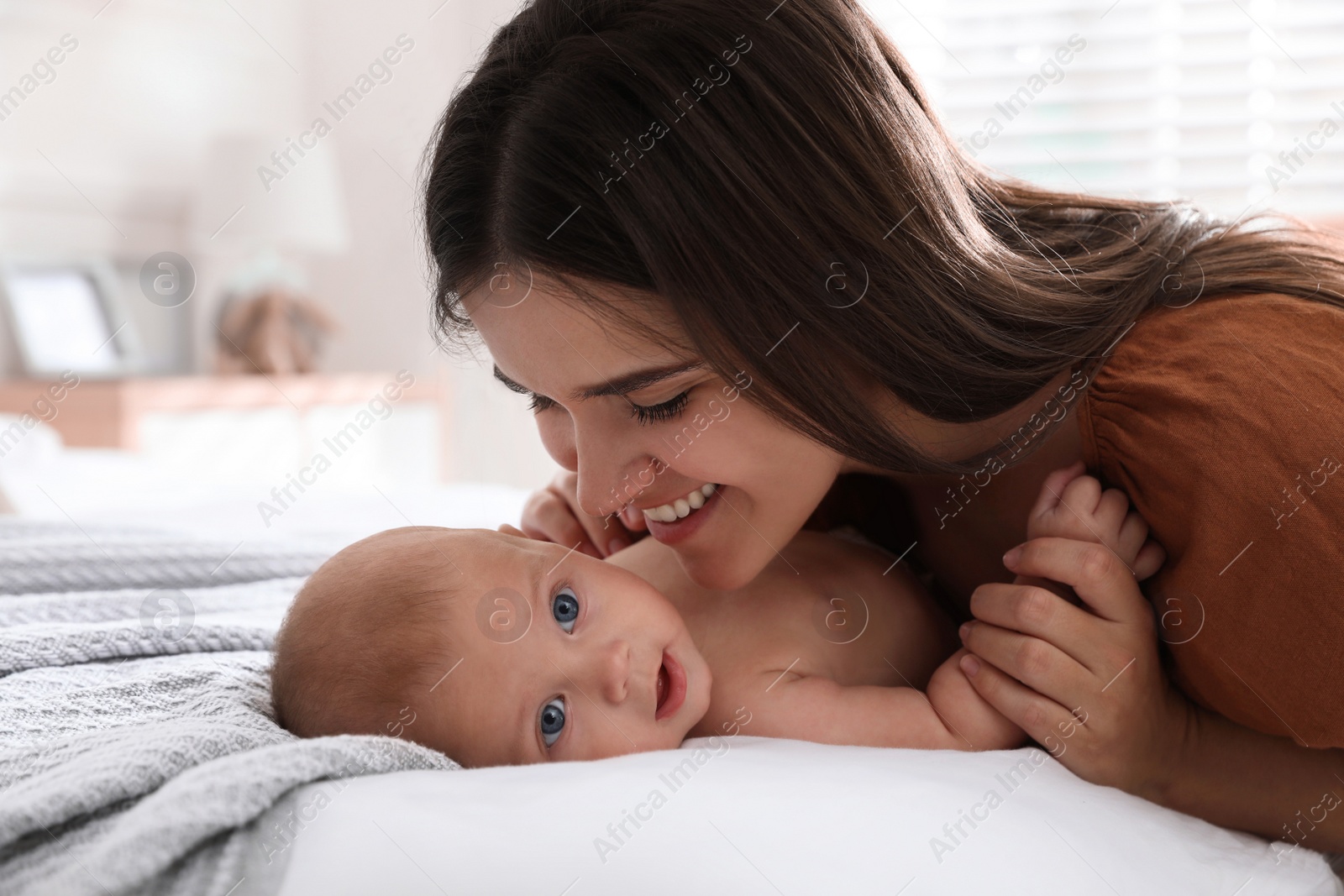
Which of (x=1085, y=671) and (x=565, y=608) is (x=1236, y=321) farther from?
(x=565, y=608)

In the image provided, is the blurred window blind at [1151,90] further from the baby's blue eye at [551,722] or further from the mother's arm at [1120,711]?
the baby's blue eye at [551,722]

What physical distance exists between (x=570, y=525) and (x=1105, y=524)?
63 cm

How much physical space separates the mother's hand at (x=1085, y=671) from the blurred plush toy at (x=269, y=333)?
10.9 feet

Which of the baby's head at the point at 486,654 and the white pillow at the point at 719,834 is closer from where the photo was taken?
the white pillow at the point at 719,834

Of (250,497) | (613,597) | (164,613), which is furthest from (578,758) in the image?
(250,497)

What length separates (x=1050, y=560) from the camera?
88 cm

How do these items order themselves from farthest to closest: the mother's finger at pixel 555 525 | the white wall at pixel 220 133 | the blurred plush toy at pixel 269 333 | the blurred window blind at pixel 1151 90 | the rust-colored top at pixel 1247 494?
the blurred plush toy at pixel 269 333 → the white wall at pixel 220 133 → the blurred window blind at pixel 1151 90 → the mother's finger at pixel 555 525 → the rust-colored top at pixel 1247 494

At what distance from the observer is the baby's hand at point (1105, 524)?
0.88 metres

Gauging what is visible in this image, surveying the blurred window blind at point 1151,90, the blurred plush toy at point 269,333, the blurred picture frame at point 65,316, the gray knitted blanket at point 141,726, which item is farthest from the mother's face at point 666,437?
the blurred picture frame at point 65,316

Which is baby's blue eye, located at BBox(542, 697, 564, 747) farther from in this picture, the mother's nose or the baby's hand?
the baby's hand

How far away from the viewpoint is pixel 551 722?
2.80ft

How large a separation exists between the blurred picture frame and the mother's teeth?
10.6 ft

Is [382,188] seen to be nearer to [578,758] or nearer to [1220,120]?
[1220,120]

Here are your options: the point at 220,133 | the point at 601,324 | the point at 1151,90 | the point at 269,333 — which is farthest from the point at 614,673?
the point at 220,133
